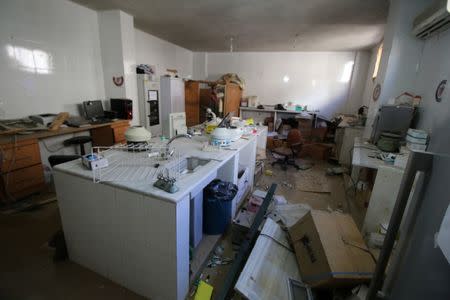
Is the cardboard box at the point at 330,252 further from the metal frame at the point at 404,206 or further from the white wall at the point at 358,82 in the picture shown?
the white wall at the point at 358,82

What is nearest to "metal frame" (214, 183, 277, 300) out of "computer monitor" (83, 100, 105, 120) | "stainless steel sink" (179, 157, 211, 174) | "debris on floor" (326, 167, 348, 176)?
"stainless steel sink" (179, 157, 211, 174)

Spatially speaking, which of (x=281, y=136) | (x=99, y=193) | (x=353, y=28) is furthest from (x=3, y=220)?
(x=353, y=28)

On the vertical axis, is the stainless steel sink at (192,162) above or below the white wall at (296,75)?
below

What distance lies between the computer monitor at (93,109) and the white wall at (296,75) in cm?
376

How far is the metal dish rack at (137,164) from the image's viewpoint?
1379mm

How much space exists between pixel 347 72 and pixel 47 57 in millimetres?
6020

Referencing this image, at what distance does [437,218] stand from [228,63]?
636 centimetres

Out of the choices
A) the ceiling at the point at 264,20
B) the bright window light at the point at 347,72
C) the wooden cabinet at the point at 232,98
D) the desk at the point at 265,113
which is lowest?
the desk at the point at 265,113

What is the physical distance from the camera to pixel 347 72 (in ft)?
17.5

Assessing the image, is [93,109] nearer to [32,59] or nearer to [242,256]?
[32,59]

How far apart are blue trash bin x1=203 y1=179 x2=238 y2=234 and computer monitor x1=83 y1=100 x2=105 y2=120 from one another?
2525 millimetres

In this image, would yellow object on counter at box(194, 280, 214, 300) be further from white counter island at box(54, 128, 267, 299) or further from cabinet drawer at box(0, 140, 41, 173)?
cabinet drawer at box(0, 140, 41, 173)

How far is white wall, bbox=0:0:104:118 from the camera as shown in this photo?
2555 millimetres

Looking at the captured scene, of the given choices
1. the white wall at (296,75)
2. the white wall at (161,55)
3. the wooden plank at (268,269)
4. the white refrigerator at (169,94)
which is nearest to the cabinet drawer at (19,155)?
the white refrigerator at (169,94)
